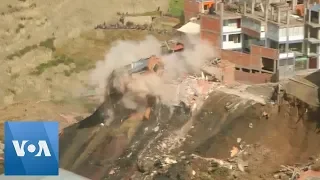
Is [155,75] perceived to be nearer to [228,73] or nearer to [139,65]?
[139,65]

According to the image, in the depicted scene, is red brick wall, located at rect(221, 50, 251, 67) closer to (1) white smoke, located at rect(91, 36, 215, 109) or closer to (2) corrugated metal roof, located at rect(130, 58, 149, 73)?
(1) white smoke, located at rect(91, 36, 215, 109)

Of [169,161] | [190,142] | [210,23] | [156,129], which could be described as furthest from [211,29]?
[169,161]

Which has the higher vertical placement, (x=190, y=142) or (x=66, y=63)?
(x=190, y=142)

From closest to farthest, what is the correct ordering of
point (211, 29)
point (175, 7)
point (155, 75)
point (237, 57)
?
point (155, 75) → point (237, 57) → point (211, 29) → point (175, 7)

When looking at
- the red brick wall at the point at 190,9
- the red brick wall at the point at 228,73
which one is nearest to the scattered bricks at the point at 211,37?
the red brick wall at the point at 228,73

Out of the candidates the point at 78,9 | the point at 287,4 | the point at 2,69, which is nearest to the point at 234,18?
the point at 287,4

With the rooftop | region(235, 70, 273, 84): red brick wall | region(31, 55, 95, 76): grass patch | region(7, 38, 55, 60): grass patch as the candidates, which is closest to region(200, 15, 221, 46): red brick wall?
the rooftop

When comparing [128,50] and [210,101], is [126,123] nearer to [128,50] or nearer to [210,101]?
[210,101]
